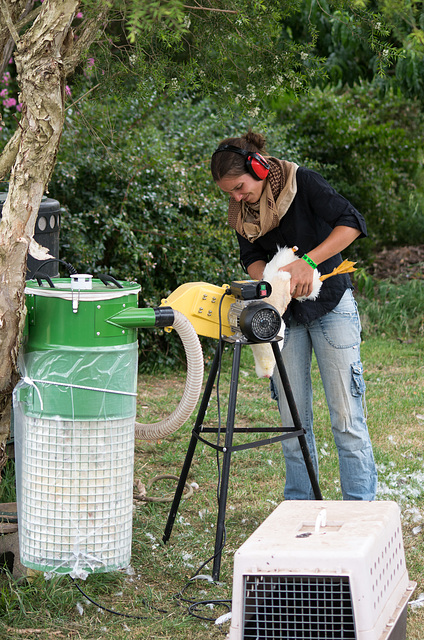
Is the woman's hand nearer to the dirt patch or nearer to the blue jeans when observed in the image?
the blue jeans

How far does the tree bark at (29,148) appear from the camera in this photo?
2500 mm

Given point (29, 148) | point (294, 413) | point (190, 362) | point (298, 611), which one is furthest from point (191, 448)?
point (29, 148)

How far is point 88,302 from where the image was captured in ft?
8.26

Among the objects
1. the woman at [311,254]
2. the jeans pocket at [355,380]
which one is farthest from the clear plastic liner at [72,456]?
the jeans pocket at [355,380]

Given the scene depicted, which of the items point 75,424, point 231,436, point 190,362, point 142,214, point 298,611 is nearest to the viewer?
point 298,611

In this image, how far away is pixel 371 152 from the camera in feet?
29.3

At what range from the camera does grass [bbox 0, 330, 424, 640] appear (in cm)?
266

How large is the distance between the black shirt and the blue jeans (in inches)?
2.6

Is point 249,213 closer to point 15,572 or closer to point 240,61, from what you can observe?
point 240,61

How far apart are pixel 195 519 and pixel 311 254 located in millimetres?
1426

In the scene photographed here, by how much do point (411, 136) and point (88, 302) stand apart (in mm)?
7983

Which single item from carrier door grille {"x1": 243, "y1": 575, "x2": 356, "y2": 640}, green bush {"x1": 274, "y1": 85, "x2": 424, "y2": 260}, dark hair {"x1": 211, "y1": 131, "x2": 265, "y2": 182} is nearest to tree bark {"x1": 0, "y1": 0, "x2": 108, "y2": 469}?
dark hair {"x1": 211, "y1": 131, "x2": 265, "y2": 182}

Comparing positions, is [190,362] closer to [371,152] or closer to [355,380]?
[355,380]

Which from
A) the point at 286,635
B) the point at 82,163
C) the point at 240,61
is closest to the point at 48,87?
the point at 240,61
